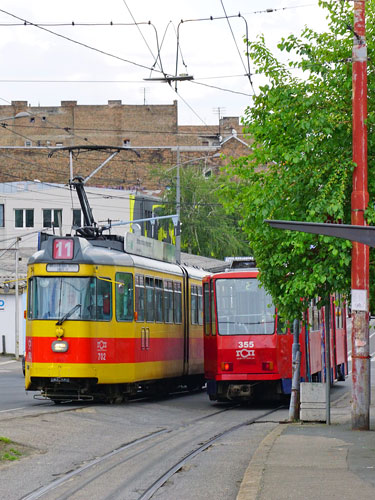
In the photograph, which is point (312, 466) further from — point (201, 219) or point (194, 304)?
point (201, 219)

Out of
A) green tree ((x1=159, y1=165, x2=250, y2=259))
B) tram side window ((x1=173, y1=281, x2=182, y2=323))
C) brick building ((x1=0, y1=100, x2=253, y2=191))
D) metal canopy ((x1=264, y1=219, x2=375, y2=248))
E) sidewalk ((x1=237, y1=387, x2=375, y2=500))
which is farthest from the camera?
brick building ((x1=0, y1=100, x2=253, y2=191))

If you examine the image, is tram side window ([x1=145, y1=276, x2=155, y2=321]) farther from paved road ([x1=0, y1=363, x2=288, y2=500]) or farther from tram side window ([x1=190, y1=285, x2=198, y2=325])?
tram side window ([x1=190, y1=285, x2=198, y2=325])

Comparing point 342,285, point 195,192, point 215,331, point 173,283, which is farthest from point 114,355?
point 195,192

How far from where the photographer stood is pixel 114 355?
22047mm

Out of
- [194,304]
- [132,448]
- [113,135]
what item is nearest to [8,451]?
[132,448]

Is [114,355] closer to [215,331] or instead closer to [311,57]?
[215,331]

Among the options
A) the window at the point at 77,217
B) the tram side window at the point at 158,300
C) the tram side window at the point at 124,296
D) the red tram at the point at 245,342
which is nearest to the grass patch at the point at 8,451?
the tram side window at the point at 124,296

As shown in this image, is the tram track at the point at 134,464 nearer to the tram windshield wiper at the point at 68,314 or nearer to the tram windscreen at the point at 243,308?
the tram windshield wiper at the point at 68,314

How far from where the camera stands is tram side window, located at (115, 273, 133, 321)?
22.4 m

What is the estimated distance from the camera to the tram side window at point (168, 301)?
25562 millimetres

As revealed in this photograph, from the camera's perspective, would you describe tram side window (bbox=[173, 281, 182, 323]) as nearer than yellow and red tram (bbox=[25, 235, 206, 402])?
No

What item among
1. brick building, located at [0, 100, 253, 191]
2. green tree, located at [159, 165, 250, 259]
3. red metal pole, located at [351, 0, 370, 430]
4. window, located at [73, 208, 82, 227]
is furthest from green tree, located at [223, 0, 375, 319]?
brick building, located at [0, 100, 253, 191]

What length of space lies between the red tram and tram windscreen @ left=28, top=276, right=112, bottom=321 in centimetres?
280

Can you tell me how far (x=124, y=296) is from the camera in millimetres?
22594
